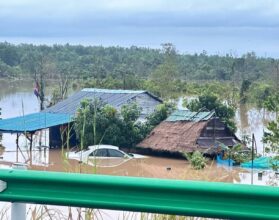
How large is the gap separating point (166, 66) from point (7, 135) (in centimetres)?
1003

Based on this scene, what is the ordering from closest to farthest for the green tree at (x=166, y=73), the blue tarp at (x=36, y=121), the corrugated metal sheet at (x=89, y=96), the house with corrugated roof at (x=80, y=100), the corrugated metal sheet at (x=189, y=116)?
the blue tarp at (x=36, y=121) → the house with corrugated roof at (x=80, y=100) → the corrugated metal sheet at (x=189, y=116) → the corrugated metal sheet at (x=89, y=96) → the green tree at (x=166, y=73)

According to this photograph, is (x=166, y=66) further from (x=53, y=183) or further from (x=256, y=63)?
(x=53, y=183)

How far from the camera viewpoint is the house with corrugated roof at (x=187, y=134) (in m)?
19.9

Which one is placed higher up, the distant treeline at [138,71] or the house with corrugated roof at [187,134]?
the distant treeline at [138,71]

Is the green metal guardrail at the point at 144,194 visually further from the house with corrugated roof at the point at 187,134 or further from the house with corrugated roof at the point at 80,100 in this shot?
the house with corrugated roof at the point at 80,100

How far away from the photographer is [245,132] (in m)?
24.3

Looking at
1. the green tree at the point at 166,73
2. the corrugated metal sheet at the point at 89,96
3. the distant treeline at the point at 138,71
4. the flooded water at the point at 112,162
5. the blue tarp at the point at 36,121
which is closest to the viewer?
the flooded water at the point at 112,162

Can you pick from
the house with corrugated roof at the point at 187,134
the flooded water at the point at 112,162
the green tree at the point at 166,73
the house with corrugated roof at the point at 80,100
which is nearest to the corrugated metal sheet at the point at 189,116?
Result: the house with corrugated roof at the point at 187,134

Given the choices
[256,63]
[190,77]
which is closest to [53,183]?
[190,77]

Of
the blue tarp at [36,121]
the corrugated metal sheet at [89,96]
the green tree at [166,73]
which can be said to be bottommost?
the blue tarp at [36,121]

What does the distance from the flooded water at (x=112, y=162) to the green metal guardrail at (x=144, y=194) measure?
0.12 m

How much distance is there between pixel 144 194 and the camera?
1375 mm

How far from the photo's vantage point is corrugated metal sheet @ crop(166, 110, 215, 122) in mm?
20633

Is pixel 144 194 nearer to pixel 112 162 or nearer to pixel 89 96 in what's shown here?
pixel 112 162
